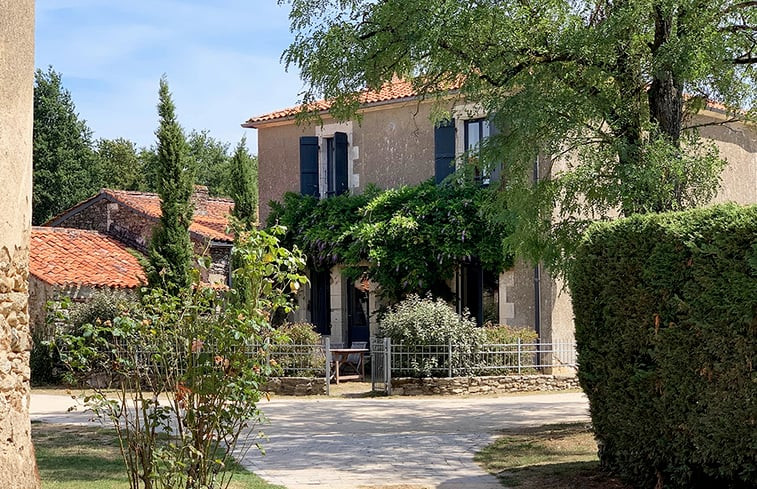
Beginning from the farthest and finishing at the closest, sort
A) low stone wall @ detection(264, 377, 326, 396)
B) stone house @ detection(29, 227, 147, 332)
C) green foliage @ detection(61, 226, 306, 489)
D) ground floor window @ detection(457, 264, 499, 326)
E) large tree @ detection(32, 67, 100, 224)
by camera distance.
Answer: large tree @ detection(32, 67, 100, 224) < stone house @ detection(29, 227, 147, 332) < ground floor window @ detection(457, 264, 499, 326) < low stone wall @ detection(264, 377, 326, 396) < green foliage @ detection(61, 226, 306, 489)

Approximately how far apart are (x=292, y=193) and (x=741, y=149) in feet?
39.1

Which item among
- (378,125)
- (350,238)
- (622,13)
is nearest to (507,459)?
(622,13)

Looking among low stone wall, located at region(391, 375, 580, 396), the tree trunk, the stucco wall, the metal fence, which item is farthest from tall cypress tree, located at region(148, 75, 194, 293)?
the stucco wall

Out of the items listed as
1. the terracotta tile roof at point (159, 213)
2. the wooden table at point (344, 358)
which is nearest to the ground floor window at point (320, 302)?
the wooden table at point (344, 358)

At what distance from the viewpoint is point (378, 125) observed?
25.4 meters

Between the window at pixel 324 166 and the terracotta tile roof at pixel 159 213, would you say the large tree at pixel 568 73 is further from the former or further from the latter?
the terracotta tile roof at pixel 159 213

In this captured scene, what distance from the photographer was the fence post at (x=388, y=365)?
63.8 feet

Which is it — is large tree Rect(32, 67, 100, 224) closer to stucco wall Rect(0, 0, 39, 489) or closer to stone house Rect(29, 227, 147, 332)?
stone house Rect(29, 227, 147, 332)

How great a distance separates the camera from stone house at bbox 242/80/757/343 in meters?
22.8

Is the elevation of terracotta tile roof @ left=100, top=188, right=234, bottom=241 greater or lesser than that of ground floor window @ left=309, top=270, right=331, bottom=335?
greater

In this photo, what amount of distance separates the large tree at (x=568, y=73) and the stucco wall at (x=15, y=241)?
651cm

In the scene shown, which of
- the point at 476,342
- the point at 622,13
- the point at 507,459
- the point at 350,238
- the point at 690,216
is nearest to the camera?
the point at 690,216

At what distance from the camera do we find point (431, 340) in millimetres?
19656

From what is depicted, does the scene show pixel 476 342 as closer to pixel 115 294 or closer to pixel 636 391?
pixel 115 294
